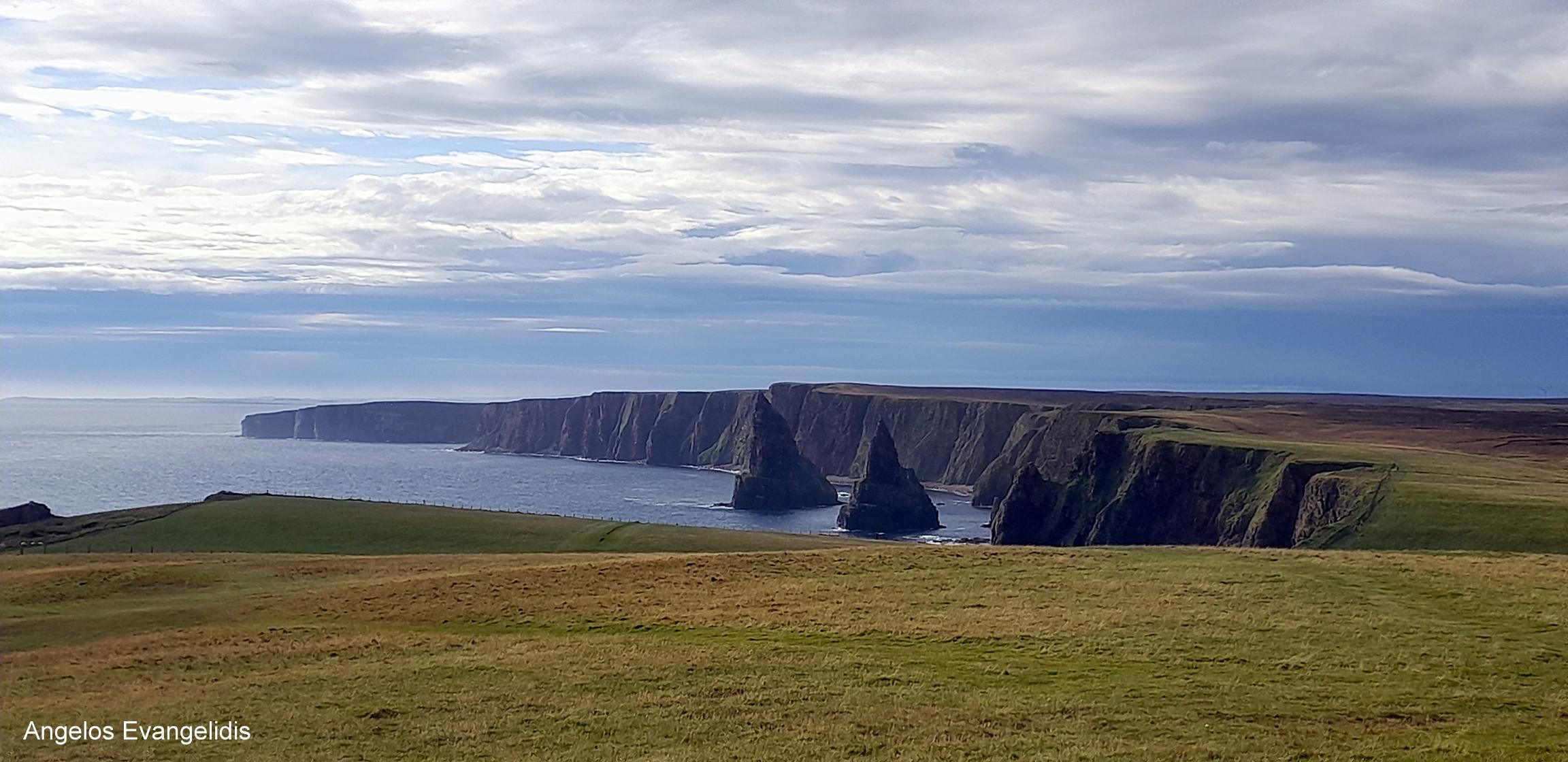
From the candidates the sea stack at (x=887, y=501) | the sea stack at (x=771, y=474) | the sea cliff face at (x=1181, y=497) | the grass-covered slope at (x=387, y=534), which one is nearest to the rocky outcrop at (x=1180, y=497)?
the sea cliff face at (x=1181, y=497)

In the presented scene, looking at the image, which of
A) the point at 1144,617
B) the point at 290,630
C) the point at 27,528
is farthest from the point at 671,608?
the point at 27,528

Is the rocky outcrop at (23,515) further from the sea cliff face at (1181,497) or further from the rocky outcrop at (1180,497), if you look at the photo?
the sea cliff face at (1181,497)

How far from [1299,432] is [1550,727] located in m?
119

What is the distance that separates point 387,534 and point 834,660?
187ft

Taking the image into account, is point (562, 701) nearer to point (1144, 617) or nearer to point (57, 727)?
point (57, 727)

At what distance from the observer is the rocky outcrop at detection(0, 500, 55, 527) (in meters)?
88.1

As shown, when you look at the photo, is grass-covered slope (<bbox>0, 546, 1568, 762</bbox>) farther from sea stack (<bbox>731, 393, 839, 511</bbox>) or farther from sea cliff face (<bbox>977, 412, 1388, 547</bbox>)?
sea stack (<bbox>731, 393, 839, 511</bbox>)

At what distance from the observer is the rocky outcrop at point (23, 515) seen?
289 feet

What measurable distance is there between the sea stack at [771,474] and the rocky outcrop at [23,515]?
327 ft

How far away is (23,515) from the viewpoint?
8994 cm

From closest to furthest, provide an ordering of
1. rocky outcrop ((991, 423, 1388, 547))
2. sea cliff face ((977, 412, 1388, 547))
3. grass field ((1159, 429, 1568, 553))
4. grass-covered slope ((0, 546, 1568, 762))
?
grass-covered slope ((0, 546, 1568, 762)), grass field ((1159, 429, 1568, 553)), sea cliff face ((977, 412, 1388, 547)), rocky outcrop ((991, 423, 1388, 547))

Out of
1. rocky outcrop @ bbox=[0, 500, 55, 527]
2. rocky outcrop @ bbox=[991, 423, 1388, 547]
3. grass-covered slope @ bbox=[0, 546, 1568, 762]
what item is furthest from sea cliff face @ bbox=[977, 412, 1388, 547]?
rocky outcrop @ bbox=[0, 500, 55, 527]

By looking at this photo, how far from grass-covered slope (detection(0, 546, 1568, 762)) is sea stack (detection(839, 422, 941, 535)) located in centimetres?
11375

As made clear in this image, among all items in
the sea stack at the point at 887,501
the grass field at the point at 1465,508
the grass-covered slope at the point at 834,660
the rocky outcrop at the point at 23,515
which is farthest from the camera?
the sea stack at the point at 887,501
